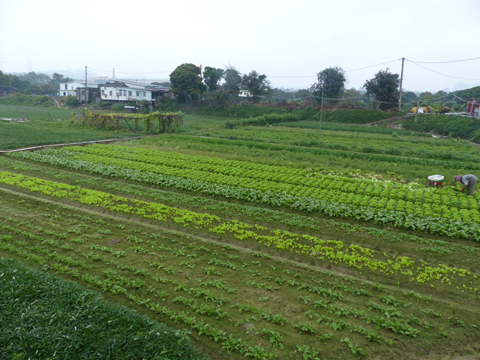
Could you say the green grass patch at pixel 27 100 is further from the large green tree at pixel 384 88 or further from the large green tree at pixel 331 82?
the large green tree at pixel 384 88

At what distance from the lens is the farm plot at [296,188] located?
1268 cm

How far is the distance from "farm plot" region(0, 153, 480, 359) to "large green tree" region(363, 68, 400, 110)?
4771 centimetres

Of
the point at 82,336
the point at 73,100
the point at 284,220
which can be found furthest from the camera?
the point at 73,100

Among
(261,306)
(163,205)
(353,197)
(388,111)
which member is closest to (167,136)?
(163,205)

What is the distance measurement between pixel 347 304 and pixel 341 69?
197 feet

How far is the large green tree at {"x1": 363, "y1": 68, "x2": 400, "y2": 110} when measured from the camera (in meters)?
52.5

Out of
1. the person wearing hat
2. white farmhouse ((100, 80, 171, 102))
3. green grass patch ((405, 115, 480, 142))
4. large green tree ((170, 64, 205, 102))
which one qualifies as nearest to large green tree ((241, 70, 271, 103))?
large green tree ((170, 64, 205, 102))

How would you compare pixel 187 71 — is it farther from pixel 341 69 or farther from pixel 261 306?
pixel 261 306

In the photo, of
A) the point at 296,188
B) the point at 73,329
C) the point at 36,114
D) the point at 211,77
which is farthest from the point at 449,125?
the point at 36,114

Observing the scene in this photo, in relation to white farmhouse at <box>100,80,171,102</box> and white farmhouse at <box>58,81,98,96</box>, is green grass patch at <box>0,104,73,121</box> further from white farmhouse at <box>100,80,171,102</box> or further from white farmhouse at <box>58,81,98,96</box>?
white farmhouse at <box>58,81,98,96</box>

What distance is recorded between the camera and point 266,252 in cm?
1022

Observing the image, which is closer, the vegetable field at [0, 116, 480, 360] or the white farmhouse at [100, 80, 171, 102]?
the vegetable field at [0, 116, 480, 360]

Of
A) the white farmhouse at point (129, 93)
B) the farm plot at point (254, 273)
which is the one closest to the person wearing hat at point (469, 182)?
the farm plot at point (254, 273)

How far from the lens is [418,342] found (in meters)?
6.75
